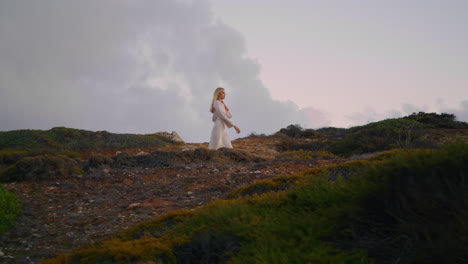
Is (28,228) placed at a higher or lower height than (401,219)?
lower

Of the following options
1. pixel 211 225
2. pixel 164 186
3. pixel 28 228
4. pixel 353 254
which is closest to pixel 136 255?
pixel 211 225

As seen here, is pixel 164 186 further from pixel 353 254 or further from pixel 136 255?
pixel 353 254

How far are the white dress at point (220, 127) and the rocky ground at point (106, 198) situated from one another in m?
2.87

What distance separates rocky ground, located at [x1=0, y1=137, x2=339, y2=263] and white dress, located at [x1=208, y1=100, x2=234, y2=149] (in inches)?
113

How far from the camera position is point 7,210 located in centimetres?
571

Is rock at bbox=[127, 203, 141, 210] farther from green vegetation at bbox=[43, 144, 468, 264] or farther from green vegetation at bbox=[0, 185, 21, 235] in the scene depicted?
green vegetation at bbox=[43, 144, 468, 264]

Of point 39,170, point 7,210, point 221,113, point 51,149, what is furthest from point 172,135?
point 7,210

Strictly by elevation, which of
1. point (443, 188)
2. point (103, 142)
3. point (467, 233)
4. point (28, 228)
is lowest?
point (28, 228)

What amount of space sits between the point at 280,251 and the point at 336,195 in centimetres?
110

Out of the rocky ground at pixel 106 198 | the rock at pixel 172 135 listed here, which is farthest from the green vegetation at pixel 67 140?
the rocky ground at pixel 106 198

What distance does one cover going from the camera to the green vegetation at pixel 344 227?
275 centimetres

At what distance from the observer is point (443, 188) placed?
2924 mm

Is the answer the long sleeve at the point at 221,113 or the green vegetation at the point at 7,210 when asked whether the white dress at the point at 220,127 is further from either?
the green vegetation at the point at 7,210

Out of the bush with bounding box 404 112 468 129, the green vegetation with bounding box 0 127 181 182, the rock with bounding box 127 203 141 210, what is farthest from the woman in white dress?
the bush with bounding box 404 112 468 129
